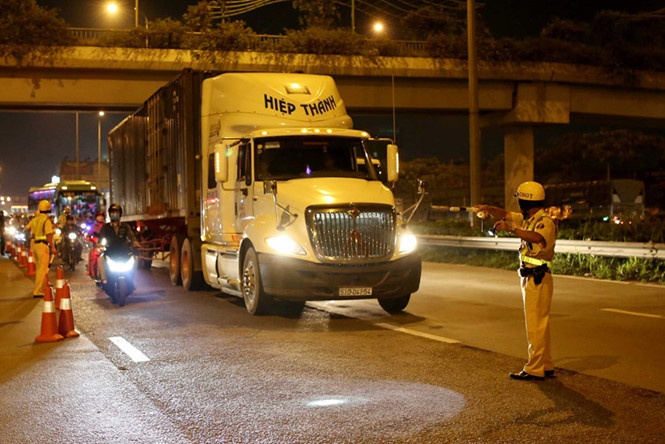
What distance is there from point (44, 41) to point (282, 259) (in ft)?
72.4

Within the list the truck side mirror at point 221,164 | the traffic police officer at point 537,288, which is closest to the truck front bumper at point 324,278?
the truck side mirror at point 221,164

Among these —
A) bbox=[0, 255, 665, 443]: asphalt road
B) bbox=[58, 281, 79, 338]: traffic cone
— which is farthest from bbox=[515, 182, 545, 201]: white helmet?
bbox=[58, 281, 79, 338]: traffic cone

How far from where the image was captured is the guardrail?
1644 centimetres

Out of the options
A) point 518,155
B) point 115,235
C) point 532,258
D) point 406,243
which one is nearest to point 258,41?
point 518,155

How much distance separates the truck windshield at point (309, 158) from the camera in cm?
1284

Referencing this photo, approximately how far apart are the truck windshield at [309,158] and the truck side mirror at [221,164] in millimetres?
627

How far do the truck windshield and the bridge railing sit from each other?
20.3 meters

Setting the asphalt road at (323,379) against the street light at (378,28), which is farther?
the street light at (378,28)

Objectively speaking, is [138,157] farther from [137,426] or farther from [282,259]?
[137,426]

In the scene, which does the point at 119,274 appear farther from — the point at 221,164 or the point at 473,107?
the point at 473,107

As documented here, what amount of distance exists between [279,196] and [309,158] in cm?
118

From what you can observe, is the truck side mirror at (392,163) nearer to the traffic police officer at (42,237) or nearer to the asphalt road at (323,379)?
the asphalt road at (323,379)

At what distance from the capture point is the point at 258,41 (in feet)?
109

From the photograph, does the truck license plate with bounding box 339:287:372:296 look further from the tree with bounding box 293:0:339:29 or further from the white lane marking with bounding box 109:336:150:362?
the tree with bounding box 293:0:339:29
